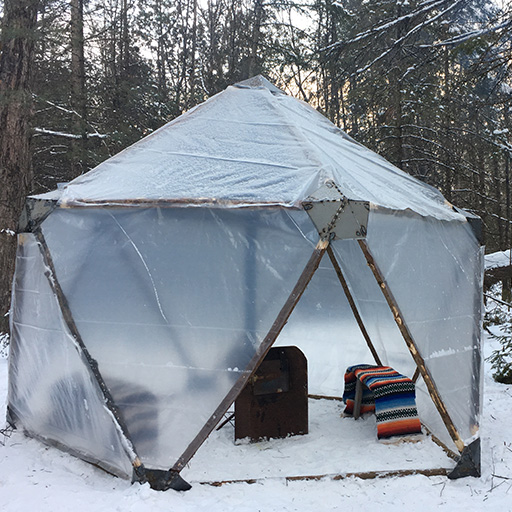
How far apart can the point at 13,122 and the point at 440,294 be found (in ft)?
19.8

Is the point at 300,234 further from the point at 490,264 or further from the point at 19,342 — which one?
the point at 490,264

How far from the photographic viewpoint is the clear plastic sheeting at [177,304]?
321 cm

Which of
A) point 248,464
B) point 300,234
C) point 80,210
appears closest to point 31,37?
point 80,210

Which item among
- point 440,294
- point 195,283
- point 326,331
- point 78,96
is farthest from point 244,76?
point 195,283

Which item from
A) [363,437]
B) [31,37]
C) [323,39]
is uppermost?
[323,39]

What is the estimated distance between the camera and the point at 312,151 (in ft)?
12.6

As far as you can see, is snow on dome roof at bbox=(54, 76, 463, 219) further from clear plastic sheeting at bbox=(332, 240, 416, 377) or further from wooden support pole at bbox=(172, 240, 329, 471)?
clear plastic sheeting at bbox=(332, 240, 416, 377)

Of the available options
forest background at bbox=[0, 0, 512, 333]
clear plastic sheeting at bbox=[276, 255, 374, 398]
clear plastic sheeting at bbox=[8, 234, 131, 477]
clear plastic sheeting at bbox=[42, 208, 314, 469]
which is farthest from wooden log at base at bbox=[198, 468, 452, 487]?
forest background at bbox=[0, 0, 512, 333]

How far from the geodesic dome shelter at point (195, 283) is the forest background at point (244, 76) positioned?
2.34 m

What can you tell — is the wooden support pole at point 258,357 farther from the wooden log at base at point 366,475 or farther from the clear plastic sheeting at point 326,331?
the clear plastic sheeting at point 326,331

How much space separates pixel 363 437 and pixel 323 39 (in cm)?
1362

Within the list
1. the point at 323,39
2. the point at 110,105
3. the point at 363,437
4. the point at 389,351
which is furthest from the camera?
the point at 323,39

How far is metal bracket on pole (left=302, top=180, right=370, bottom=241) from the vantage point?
10.4ft

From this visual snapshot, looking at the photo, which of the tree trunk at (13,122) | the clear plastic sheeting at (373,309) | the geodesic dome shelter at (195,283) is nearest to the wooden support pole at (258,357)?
the geodesic dome shelter at (195,283)
